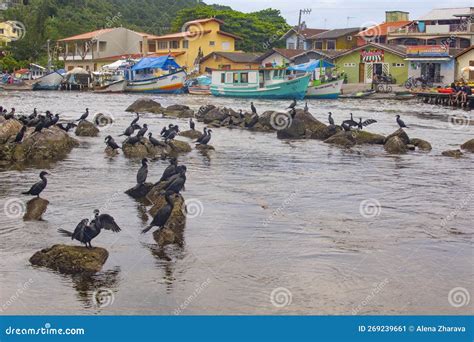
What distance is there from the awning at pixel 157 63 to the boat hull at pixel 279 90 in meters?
7.79

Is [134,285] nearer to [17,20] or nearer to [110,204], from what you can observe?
[110,204]

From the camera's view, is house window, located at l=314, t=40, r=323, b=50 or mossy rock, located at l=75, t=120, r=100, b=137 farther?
house window, located at l=314, t=40, r=323, b=50

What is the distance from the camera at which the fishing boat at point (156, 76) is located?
62875mm

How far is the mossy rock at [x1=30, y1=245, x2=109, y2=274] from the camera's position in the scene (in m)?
11.1

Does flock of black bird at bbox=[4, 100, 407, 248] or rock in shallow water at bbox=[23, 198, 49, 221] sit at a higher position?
flock of black bird at bbox=[4, 100, 407, 248]

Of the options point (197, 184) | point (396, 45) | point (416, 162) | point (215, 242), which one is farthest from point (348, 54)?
point (215, 242)

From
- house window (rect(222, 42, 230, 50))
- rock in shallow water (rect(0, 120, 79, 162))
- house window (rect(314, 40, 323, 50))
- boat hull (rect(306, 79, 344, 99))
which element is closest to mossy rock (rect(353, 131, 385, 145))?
rock in shallow water (rect(0, 120, 79, 162))

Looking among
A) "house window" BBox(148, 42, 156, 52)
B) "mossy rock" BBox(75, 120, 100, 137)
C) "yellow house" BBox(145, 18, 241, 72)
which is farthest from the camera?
"house window" BBox(148, 42, 156, 52)

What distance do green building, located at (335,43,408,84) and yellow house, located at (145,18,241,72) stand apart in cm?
1696

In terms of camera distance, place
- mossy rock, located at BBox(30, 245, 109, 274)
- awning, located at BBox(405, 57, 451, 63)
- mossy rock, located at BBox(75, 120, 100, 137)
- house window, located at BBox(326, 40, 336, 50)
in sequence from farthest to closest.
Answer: house window, located at BBox(326, 40, 336, 50) → awning, located at BBox(405, 57, 451, 63) → mossy rock, located at BBox(75, 120, 100, 137) → mossy rock, located at BBox(30, 245, 109, 274)

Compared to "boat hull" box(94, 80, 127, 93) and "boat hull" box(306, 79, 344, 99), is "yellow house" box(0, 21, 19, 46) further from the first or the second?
"boat hull" box(306, 79, 344, 99)

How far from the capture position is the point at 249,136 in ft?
99.3

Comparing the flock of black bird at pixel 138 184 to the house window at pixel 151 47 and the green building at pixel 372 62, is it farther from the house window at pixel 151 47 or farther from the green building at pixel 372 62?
the house window at pixel 151 47

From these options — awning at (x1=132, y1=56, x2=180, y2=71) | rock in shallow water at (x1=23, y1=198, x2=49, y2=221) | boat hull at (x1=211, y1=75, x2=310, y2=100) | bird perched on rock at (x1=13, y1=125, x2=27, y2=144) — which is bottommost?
rock in shallow water at (x1=23, y1=198, x2=49, y2=221)
